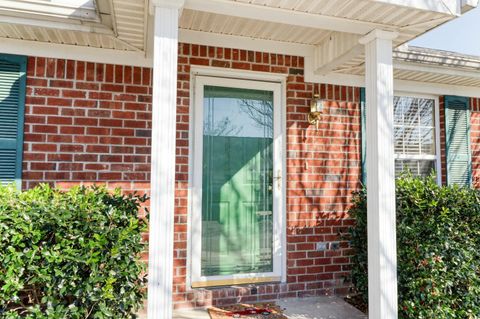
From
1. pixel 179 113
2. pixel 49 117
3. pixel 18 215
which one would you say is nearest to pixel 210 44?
pixel 179 113

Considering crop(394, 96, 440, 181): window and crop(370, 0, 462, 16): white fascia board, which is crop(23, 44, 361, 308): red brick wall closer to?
crop(394, 96, 440, 181): window

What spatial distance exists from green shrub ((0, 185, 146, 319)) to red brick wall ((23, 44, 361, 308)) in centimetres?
89

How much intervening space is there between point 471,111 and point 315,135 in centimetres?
259

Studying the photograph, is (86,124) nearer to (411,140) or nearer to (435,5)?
(435,5)

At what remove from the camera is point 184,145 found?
3.48m

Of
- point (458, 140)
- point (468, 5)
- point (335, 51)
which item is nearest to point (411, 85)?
point (458, 140)

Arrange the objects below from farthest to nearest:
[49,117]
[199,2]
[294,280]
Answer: [294,280] → [49,117] → [199,2]

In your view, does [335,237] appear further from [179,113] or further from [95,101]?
[95,101]

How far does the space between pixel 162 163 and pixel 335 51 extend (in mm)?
2242

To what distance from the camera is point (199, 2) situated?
2.36m

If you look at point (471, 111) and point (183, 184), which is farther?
point (471, 111)

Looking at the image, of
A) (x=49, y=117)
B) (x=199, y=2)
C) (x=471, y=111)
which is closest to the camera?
(x=199, y=2)

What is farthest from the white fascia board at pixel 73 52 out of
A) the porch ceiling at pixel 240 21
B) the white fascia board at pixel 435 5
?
the white fascia board at pixel 435 5

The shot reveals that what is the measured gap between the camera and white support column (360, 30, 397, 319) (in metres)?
2.70
